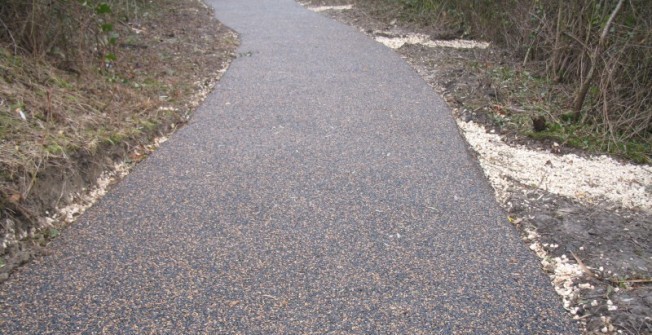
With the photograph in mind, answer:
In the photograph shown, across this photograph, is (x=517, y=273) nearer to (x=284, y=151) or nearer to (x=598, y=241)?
(x=598, y=241)

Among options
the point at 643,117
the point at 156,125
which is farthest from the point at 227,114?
the point at 643,117

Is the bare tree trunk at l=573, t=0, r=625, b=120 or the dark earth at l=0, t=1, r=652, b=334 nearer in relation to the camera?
the dark earth at l=0, t=1, r=652, b=334

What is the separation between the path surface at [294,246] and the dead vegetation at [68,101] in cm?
25

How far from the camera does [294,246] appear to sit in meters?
2.90

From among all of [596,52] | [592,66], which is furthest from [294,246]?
[596,52]

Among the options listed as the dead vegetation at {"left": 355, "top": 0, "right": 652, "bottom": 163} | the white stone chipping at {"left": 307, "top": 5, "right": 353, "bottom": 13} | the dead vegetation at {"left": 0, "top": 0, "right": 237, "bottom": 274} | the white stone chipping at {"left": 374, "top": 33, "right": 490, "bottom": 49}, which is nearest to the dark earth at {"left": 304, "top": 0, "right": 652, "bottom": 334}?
the dead vegetation at {"left": 355, "top": 0, "right": 652, "bottom": 163}

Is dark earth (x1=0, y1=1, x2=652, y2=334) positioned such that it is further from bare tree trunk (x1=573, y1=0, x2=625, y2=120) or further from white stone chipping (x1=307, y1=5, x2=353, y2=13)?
white stone chipping (x1=307, y1=5, x2=353, y2=13)

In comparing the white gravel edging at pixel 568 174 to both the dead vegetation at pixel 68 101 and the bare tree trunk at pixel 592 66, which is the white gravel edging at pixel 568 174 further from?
the dead vegetation at pixel 68 101

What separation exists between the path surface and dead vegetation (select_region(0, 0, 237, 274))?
25cm

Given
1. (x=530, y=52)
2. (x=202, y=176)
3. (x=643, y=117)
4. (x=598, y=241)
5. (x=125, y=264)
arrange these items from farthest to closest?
(x=530, y=52) → (x=643, y=117) → (x=202, y=176) → (x=598, y=241) → (x=125, y=264)

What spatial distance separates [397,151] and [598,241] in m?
1.82

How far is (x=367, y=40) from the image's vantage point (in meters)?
9.12

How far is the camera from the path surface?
2.34 meters

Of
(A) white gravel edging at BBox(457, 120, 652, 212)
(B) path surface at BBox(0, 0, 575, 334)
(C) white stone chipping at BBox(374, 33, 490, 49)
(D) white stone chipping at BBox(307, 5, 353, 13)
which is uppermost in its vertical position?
(D) white stone chipping at BBox(307, 5, 353, 13)
